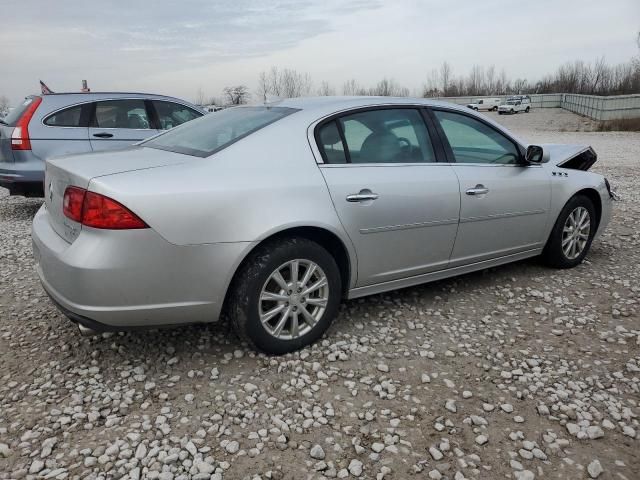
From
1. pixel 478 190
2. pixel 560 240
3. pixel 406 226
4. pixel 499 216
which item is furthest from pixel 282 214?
pixel 560 240

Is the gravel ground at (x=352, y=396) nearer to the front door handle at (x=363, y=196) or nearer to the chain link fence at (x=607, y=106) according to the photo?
the front door handle at (x=363, y=196)

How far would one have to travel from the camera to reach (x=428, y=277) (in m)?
3.72

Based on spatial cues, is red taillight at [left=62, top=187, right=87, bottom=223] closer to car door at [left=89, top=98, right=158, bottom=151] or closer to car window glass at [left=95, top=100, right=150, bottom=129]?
car door at [left=89, top=98, right=158, bottom=151]

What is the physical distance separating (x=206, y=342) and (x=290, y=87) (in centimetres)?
5584

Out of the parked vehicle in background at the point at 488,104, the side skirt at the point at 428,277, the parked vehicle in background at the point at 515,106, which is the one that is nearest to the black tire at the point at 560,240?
the side skirt at the point at 428,277

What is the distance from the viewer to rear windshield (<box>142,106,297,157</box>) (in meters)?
3.07

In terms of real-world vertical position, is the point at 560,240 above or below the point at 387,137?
below

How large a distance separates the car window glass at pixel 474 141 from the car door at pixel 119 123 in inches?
178

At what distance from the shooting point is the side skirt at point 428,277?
342 centimetres

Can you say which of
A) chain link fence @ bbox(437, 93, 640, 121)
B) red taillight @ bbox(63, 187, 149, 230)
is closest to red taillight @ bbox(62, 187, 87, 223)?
red taillight @ bbox(63, 187, 149, 230)

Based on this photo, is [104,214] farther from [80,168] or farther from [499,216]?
[499,216]

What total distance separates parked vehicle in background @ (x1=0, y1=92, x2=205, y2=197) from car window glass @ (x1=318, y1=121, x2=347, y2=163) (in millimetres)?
4021

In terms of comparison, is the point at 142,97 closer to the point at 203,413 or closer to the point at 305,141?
the point at 305,141

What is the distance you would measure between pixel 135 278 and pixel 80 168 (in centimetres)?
73
